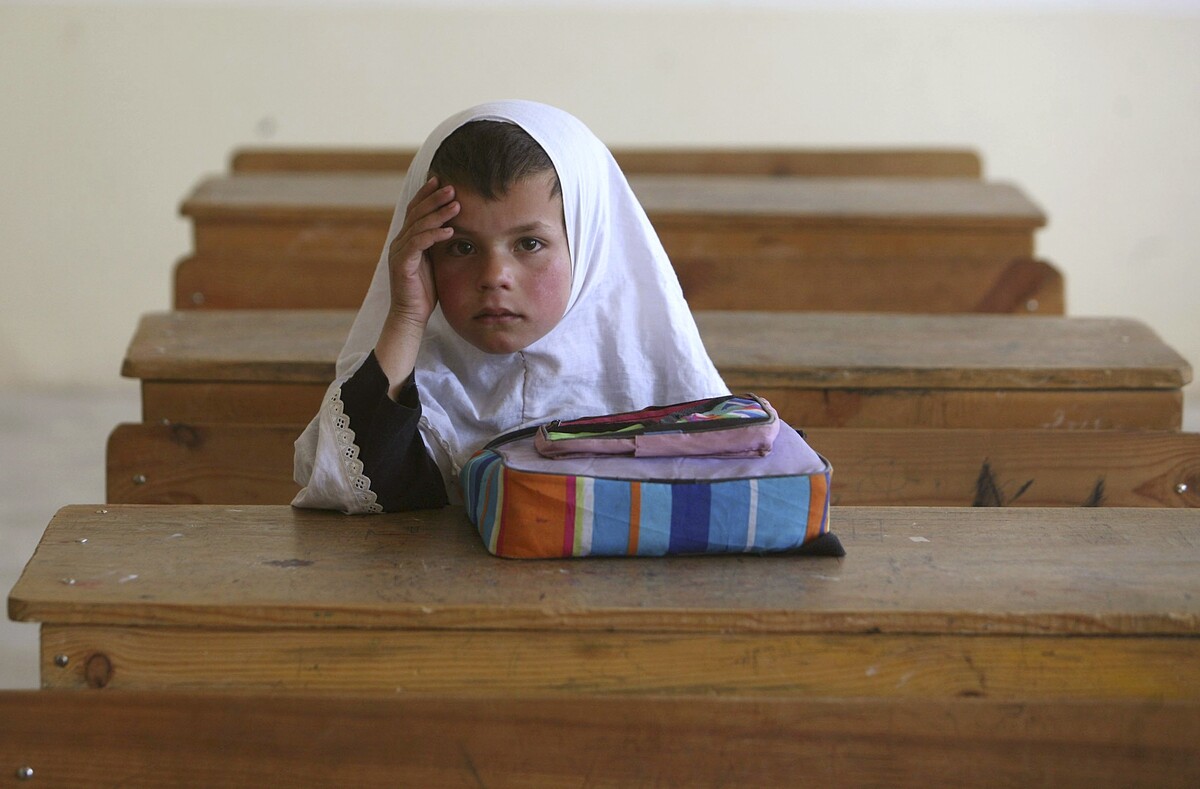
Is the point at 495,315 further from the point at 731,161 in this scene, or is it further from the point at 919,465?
the point at 731,161

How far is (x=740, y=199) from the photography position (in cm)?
329

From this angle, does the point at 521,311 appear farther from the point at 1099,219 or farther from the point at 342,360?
the point at 1099,219

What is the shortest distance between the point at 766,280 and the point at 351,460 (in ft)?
5.30

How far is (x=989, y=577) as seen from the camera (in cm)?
134

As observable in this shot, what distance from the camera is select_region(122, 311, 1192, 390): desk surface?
6.82 feet

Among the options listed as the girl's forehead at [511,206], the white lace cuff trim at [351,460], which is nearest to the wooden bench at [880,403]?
the white lace cuff trim at [351,460]

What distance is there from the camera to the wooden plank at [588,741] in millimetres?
1238

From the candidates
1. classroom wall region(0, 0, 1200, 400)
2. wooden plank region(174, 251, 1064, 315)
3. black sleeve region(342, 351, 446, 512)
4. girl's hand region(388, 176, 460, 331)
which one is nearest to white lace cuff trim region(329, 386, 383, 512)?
black sleeve region(342, 351, 446, 512)

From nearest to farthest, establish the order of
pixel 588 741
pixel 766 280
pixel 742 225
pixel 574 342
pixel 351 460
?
pixel 588 741
pixel 351 460
pixel 574 342
pixel 766 280
pixel 742 225

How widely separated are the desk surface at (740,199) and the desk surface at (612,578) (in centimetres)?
167

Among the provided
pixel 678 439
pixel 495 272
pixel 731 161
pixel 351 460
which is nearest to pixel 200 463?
pixel 351 460

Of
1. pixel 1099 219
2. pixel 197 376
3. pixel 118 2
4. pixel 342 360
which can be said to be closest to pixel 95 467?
pixel 118 2

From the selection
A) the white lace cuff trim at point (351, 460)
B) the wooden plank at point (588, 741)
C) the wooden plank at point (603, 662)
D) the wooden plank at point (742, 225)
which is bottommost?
the wooden plank at point (588, 741)

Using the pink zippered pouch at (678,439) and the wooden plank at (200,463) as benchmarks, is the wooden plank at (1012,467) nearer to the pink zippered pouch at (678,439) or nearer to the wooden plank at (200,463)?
the pink zippered pouch at (678,439)
